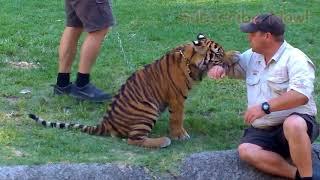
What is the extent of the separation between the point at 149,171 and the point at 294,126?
41.6 inches

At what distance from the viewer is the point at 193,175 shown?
18.7 feet

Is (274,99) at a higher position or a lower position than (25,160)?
higher

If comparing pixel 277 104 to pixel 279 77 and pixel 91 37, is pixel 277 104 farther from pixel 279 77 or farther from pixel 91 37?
pixel 91 37

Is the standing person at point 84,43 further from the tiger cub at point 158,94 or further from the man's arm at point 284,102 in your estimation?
the man's arm at point 284,102

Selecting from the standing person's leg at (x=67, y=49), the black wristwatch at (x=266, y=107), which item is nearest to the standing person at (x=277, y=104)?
the black wristwatch at (x=266, y=107)

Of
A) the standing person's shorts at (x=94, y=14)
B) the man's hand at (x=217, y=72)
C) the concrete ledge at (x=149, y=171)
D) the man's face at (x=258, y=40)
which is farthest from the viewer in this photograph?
the standing person's shorts at (x=94, y=14)

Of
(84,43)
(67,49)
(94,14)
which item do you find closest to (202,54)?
(94,14)

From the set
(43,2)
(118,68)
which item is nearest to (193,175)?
(118,68)

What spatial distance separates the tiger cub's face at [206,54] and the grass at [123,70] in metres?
0.61

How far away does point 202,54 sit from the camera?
6.24 meters

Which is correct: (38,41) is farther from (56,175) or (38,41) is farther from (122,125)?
(56,175)

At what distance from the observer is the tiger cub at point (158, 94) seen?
6.23 meters

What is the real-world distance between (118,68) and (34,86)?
1.02 meters

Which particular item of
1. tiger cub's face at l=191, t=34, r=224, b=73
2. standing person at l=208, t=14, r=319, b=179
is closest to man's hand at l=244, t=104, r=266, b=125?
standing person at l=208, t=14, r=319, b=179
